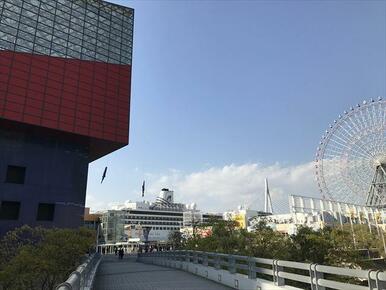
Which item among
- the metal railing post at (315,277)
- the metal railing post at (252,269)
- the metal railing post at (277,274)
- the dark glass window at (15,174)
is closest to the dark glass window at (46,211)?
the dark glass window at (15,174)

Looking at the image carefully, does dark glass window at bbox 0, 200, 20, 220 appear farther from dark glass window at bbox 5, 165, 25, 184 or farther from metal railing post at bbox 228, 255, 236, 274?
metal railing post at bbox 228, 255, 236, 274

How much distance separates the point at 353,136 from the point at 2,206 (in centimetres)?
5294

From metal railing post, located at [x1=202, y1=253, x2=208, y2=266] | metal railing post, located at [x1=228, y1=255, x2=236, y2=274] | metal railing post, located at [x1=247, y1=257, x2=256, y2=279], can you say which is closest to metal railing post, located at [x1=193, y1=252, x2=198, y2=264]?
metal railing post, located at [x1=202, y1=253, x2=208, y2=266]

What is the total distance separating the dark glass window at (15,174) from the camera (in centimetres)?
4649

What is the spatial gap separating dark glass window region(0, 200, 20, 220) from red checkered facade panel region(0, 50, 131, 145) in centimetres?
1030

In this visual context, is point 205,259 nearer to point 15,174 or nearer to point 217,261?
point 217,261

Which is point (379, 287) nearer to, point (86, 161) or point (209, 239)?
point (209, 239)

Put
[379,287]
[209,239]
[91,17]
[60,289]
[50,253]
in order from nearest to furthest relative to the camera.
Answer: [60,289] < [379,287] < [50,253] < [209,239] < [91,17]

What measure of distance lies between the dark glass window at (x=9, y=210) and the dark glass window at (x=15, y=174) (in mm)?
2712

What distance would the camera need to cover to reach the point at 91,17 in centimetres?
5734

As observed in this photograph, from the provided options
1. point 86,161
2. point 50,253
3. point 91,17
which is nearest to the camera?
point 50,253

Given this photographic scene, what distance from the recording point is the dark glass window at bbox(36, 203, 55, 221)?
157 ft

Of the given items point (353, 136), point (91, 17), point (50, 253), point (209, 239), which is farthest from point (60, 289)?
point (353, 136)

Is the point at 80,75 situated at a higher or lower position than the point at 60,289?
higher
